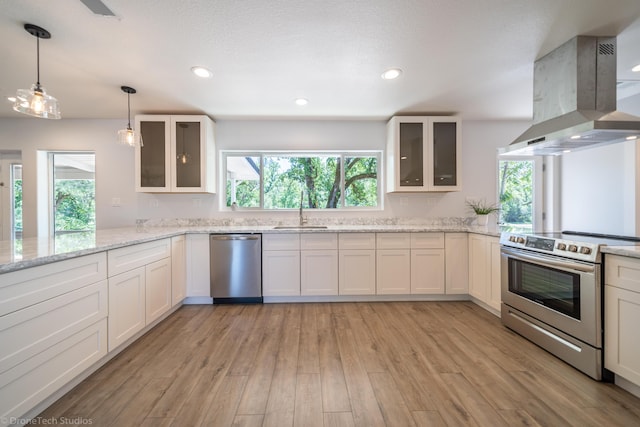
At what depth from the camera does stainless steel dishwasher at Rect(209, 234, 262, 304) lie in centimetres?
297

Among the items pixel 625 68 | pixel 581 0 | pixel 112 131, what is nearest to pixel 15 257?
pixel 112 131

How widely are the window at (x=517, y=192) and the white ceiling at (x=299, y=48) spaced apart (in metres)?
1.07

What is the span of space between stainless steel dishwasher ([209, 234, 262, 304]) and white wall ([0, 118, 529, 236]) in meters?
0.69

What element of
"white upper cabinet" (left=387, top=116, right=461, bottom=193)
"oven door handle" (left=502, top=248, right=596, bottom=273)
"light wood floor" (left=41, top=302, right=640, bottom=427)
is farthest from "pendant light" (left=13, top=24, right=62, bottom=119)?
"oven door handle" (left=502, top=248, right=596, bottom=273)

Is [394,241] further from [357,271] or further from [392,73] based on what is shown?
[392,73]

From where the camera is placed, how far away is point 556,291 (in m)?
1.87

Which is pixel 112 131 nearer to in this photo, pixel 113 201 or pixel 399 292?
pixel 113 201

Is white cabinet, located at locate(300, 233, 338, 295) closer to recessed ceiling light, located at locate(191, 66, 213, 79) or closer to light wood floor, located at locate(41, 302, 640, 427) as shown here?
light wood floor, located at locate(41, 302, 640, 427)

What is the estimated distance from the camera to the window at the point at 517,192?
3.60m

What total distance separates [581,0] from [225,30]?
2.17m

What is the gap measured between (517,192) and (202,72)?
4.21m

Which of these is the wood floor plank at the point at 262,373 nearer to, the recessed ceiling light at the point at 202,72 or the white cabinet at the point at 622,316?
the white cabinet at the point at 622,316

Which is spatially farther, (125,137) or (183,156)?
(183,156)

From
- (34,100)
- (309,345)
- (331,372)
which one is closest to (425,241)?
(309,345)
